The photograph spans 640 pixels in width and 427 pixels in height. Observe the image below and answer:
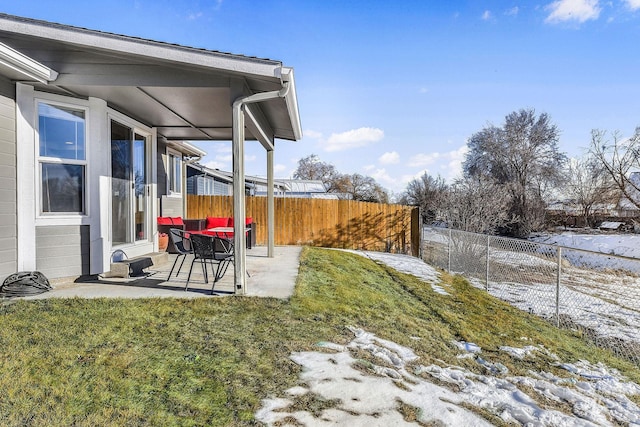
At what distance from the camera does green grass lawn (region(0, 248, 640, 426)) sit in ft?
6.89

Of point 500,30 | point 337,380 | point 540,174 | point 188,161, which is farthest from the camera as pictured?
point 540,174

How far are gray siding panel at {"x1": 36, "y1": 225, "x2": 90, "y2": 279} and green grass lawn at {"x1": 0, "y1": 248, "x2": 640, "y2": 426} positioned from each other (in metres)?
0.80

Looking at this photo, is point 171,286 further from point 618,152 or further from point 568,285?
point 618,152

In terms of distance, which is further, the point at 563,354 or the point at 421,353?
the point at 563,354

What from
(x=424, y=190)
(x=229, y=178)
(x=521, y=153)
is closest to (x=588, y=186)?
(x=521, y=153)

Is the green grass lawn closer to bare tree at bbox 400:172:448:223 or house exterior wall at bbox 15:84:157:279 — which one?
house exterior wall at bbox 15:84:157:279

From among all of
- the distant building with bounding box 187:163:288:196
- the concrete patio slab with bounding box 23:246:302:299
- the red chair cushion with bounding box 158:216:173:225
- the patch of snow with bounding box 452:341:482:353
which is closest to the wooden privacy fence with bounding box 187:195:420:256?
the distant building with bounding box 187:163:288:196

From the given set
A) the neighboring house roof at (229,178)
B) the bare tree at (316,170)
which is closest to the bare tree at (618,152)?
the neighboring house roof at (229,178)

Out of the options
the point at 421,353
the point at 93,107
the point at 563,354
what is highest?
the point at 93,107

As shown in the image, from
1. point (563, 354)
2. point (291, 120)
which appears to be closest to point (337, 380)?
point (563, 354)

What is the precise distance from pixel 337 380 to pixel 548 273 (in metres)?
6.54

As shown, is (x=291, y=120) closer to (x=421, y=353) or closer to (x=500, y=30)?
(x=421, y=353)

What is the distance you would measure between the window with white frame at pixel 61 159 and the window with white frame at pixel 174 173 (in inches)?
166

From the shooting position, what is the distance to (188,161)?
394 inches
